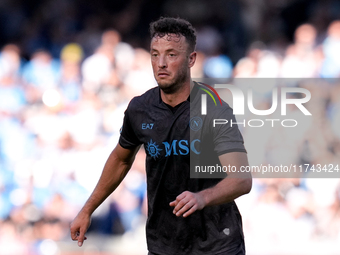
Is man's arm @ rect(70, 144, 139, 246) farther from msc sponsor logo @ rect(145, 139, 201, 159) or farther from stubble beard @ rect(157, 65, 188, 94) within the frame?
stubble beard @ rect(157, 65, 188, 94)

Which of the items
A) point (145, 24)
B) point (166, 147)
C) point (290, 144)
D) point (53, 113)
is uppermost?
point (145, 24)

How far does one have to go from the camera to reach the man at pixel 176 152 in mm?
2951

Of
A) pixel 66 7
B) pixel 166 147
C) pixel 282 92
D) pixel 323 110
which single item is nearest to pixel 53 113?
pixel 66 7

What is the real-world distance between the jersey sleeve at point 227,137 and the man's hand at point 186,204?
39 centimetres

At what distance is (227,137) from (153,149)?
487mm

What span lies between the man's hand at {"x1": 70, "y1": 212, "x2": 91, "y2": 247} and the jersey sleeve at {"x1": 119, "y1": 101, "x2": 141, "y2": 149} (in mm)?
539

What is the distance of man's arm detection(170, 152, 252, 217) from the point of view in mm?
2527

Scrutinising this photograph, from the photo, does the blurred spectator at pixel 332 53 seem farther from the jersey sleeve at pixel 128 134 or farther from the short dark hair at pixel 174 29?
the jersey sleeve at pixel 128 134

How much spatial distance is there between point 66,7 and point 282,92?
3573 millimetres

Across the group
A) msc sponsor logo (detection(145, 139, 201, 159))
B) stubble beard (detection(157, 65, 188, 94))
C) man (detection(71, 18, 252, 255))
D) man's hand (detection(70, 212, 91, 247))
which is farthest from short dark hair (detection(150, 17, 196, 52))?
man's hand (detection(70, 212, 91, 247))

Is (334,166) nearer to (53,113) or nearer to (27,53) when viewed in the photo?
(53,113)

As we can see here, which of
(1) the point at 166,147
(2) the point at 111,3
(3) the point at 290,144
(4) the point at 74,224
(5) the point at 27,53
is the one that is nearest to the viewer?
(1) the point at 166,147

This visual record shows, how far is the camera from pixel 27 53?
728 cm

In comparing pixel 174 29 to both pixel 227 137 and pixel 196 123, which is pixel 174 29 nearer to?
pixel 196 123
